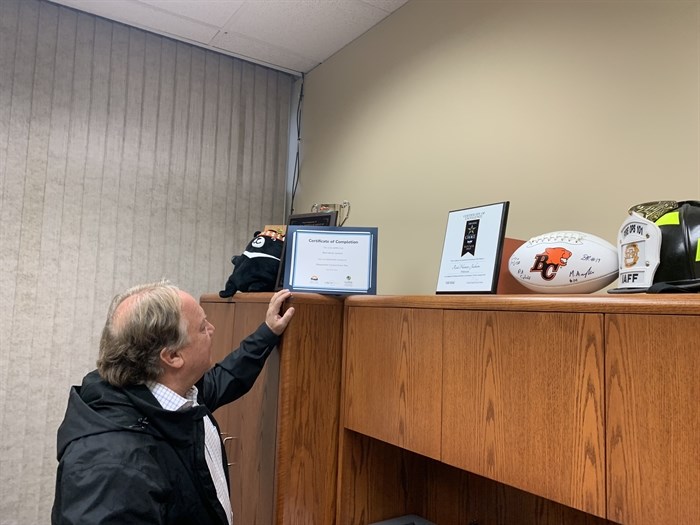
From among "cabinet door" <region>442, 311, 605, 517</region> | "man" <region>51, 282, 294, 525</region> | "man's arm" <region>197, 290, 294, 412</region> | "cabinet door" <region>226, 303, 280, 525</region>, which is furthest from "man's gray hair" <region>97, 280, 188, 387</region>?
"cabinet door" <region>442, 311, 605, 517</region>

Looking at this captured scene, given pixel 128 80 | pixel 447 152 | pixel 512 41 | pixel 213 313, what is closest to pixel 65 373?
pixel 213 313

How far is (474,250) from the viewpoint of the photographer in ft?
4.78

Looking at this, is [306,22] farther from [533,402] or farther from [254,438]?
[533,402]

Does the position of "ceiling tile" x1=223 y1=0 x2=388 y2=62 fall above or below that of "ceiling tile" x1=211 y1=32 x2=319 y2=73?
below

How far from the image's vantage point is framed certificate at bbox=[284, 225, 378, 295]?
1795mm

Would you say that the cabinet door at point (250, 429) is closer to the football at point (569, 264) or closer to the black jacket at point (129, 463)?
the black jacket at point (129, 463)

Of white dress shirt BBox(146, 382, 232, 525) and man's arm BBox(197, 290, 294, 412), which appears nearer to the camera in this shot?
white dress shirt BBox(146, 382, 232, 525)

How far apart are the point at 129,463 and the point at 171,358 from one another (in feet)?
0.98

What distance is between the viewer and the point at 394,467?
1888mm

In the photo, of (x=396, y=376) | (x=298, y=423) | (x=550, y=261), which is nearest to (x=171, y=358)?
(x=298, y=423)

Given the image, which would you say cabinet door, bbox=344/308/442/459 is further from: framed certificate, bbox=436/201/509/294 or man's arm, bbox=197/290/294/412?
man's arm, bbox=197/290/294/412

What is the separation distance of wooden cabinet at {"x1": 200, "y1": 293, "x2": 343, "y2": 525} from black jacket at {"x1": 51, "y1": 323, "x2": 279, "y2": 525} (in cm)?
39

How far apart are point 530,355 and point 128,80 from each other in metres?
2.65

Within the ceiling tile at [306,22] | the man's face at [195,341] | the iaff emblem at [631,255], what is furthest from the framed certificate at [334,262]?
the ceiling tile at [306,22]
